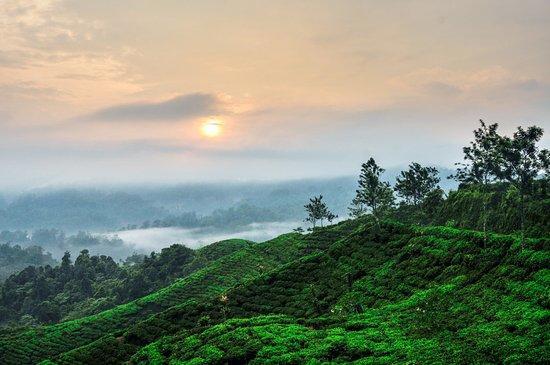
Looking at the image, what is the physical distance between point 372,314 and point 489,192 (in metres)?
79.4

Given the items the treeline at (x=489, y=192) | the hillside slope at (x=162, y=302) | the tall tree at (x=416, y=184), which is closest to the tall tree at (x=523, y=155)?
the treeline at (x=489, y=192)

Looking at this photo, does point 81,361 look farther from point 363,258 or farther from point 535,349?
point 535,349

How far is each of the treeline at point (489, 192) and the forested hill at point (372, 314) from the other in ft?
32.5

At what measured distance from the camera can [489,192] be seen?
12444 cm

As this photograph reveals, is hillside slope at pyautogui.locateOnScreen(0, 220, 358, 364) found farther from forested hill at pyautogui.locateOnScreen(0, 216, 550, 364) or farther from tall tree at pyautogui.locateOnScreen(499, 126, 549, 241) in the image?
tall tree at pyautogui.locateOnScreen(499, 126, 549, 241)

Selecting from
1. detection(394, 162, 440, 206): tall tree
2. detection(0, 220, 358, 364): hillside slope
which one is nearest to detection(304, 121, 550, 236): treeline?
detection(394, 162, 440, 206): tall tree

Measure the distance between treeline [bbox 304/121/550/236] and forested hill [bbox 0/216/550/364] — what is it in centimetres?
989

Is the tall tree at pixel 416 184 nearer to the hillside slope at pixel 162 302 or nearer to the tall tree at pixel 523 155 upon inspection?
the hillside slope at pixel 162 302

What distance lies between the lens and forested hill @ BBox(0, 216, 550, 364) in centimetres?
4475

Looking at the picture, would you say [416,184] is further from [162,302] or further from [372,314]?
[372,314]

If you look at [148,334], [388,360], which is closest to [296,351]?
[388,360]

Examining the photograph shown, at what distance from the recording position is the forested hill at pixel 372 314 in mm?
44750

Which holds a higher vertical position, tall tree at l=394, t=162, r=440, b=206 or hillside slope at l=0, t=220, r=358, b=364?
tall tree at l=394, t=162, r=440, b=206

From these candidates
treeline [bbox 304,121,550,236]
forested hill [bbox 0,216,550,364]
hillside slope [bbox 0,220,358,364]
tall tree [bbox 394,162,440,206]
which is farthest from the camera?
tall tree [bbox 394,162,440,206]
